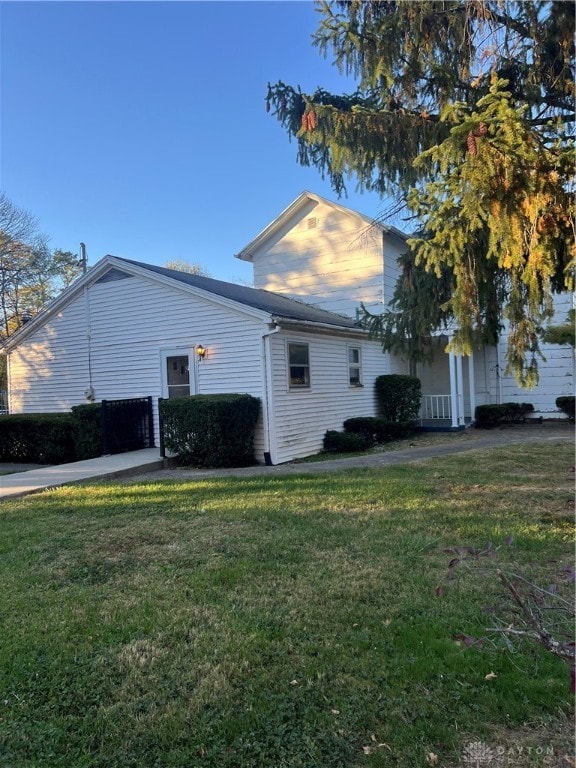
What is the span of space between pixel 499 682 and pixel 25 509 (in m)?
6.09

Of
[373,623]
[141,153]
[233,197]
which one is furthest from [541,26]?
[233,197]

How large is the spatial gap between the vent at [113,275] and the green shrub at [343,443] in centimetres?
650

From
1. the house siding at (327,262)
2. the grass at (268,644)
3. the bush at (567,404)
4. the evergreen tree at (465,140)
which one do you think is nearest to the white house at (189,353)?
the house siding at (327,262)

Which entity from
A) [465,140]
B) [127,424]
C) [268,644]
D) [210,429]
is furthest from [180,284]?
[268,644]

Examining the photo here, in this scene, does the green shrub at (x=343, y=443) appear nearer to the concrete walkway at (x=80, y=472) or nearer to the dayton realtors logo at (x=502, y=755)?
the concrete walkway at (x=80, y=472)

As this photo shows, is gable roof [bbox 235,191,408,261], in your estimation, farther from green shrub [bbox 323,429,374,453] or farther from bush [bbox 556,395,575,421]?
bush [bbox 556,395,575,421]

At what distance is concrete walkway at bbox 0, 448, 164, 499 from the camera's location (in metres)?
8.03

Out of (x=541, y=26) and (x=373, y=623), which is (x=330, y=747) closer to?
(x=373, y=623)

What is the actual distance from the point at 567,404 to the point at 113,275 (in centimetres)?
1428

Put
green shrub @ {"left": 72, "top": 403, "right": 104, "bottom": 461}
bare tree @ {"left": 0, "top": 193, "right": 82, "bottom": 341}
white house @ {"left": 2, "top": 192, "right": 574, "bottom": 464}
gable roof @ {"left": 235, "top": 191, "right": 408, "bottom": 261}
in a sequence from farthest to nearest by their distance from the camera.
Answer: bare tree @ {"left": 0, "top": 193, "right": 82, "bottom": 341} → gable roof @ {"left": 235, "top": 191, "right": 408, "bottom": 261} → green shrub @ {"left": 72, "top": 403, "right": 104, "bottom": 461} → white house @ {"left": 2, "top": 192, "right": 574, "bottom": 464}

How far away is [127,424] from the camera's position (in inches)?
464

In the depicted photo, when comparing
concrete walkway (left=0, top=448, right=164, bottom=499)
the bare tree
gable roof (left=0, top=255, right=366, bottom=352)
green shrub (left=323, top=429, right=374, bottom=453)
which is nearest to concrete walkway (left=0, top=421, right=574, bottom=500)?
concrete walkway (left=0, top=448, right=164, bottom=499)

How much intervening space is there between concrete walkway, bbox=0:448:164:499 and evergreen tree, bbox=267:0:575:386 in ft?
19.0

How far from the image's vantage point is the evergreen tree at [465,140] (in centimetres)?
400
